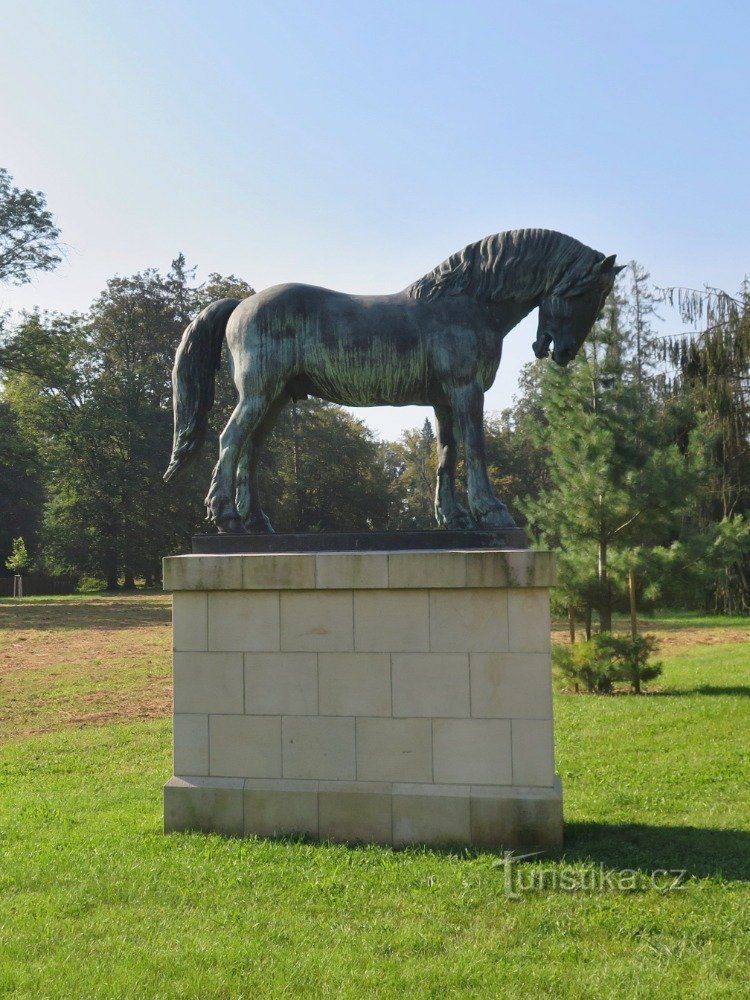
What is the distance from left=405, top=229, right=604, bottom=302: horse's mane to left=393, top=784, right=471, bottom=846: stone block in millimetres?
2862

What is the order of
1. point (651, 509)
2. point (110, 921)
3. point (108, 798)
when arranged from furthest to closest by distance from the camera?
point (651, 509) < point (108, 798) < point (110, 921)

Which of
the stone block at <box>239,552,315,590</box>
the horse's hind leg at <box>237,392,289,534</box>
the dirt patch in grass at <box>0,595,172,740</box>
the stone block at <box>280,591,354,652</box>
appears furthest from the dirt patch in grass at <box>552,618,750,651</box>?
the stone block at <box>239,552,315,590</box>

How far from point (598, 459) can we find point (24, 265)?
868 inches

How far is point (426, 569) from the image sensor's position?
191 inches

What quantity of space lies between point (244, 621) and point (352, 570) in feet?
2.36

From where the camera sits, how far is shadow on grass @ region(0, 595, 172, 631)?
20703 mm

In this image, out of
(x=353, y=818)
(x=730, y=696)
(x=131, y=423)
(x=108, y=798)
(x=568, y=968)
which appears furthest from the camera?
(x=131, y=423)

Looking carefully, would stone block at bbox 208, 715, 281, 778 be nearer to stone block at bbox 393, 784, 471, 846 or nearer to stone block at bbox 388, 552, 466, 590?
stone block at bbox 393, 784, 471, 846

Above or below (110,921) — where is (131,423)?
above

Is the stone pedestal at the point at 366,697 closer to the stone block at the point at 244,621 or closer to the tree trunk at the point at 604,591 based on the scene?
the stone block at the point at 244,621

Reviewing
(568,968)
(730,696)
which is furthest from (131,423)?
(568,968)

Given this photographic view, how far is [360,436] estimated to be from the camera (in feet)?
128

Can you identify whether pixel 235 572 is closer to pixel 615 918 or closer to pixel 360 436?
pixel 615 918

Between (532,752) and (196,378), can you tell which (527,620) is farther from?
(196,378)
